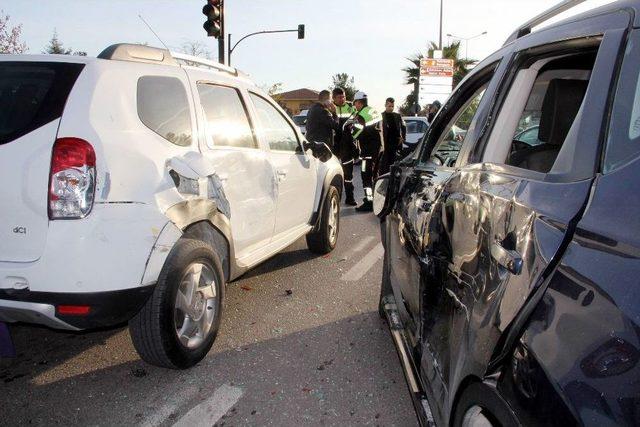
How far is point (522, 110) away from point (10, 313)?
2514 millimetres

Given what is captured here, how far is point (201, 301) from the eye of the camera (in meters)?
3.33

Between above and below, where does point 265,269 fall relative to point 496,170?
below

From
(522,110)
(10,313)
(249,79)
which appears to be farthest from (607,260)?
(249,79)

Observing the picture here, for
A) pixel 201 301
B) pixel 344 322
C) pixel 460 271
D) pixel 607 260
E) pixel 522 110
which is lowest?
pixel 344 322

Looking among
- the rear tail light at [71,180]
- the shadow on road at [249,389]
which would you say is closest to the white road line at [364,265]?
the shadow on road at [249,389]

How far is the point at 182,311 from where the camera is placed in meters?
3.17

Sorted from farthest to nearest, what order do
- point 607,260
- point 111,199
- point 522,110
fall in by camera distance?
point 111,199 → point 522,110 → point 607,260

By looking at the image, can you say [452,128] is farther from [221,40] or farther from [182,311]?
[221,40]

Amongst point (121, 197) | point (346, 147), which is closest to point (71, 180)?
point (121, 197)

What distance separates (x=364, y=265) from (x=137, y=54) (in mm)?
3303

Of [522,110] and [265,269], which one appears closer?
[522,110]

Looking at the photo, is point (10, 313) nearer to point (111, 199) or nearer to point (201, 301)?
point (111, 199)

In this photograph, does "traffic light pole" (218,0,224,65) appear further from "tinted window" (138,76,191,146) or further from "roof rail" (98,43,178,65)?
A: "tinted window" (138,76,191,146)

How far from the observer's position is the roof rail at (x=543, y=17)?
189 cm
